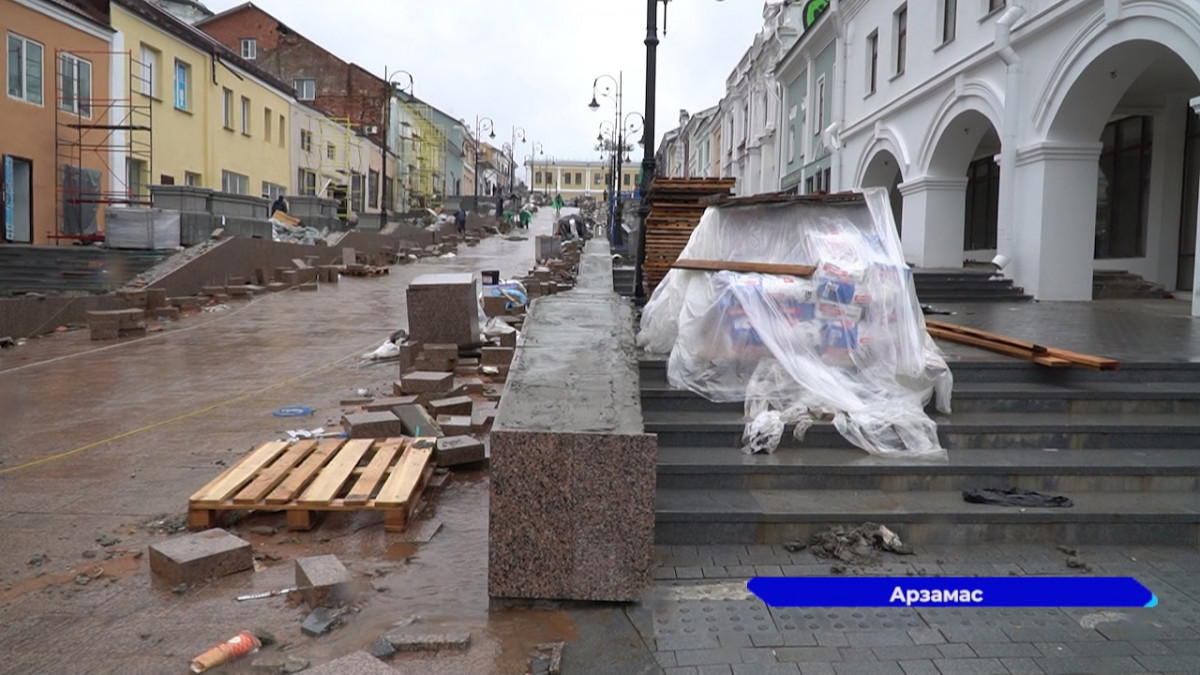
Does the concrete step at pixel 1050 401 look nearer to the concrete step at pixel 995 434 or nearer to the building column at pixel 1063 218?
the concrete step at pixel 995 434

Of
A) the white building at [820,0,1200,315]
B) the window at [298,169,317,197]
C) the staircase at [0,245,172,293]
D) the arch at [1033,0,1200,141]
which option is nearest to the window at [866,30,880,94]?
the white building at [820,0,1200,315]

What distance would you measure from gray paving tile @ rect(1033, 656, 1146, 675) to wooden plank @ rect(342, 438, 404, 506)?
3495 millimetres

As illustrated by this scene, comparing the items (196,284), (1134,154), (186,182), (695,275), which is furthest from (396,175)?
(695,275)

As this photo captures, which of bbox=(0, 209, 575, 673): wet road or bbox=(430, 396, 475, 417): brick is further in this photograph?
bbox=(430, 396, 475, 417): brick

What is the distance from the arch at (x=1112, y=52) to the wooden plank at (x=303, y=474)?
9.70 m

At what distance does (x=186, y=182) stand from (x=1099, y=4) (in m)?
24.3

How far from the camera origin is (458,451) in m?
6.20

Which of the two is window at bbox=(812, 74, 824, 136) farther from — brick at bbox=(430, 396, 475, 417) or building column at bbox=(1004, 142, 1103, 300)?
brick at bbox=(430, 396, 475, 417)

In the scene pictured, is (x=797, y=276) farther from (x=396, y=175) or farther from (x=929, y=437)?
(x=396, y=175)

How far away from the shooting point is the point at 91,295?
1520 cm

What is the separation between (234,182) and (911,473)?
29.5 meters

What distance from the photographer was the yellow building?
24422 mm

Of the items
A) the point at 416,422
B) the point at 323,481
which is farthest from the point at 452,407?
the point at 323,481

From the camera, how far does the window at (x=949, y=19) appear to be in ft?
54.6
